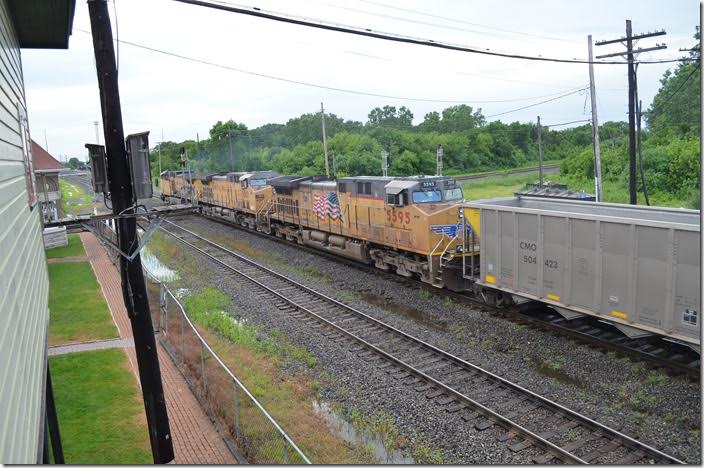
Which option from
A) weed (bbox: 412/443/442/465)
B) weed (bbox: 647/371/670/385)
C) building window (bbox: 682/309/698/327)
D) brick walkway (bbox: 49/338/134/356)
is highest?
building window (bbox: 682/309/698/327)

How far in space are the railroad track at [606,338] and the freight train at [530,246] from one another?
18.9 inches

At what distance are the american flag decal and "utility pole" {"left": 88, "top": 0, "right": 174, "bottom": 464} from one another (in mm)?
16058

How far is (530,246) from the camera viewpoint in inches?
583

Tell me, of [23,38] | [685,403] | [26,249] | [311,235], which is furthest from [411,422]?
[311,235]

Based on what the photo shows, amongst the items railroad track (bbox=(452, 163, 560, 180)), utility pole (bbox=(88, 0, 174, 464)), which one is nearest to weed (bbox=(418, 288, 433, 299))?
utility pole (bbox=(88, 0, 174, 464))

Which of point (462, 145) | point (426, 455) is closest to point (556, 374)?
point (426, 455)

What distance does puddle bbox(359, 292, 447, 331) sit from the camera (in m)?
16.2

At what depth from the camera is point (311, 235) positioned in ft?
91.1

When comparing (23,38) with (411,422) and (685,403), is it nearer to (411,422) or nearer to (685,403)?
(411,422)

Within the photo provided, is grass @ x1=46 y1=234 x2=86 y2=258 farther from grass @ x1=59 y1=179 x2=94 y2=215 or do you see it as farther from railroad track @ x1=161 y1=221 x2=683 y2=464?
railroad track @ x1=161 y1=221 x2=683 y2=464

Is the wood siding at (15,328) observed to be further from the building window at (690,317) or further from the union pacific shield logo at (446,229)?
the union pacific shield logo at (446,229)

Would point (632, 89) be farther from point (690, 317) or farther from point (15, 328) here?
point (15, 328)

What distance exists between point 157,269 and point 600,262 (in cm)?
2152

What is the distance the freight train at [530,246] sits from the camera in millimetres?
11547
